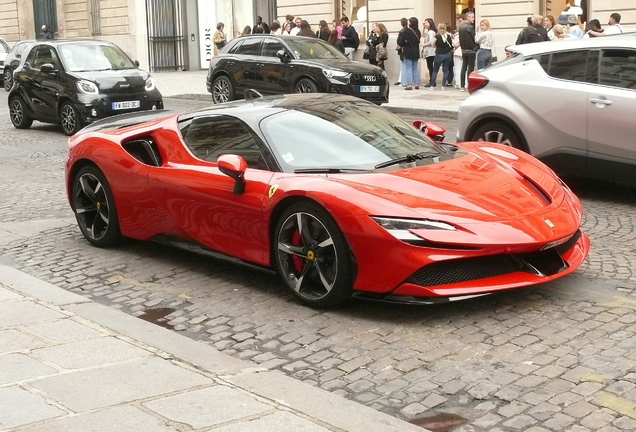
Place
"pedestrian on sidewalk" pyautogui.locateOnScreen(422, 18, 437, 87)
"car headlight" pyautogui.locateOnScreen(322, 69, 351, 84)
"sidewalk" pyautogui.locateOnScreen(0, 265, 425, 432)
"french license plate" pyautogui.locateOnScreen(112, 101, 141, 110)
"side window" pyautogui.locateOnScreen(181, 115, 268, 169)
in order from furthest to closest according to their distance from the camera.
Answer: "pedestrian on sidewalk" pyautogui.locateOnScreen(422, 18, 437, 87) < "car headlight" pyautogui.locateOnScreen(322, 69, 351, 84) < "french license plate" pyautogui.locateOnScreen(112, 101, 141, 110) < "side window" pyautogui.locateOnScreen(181, 115, 268, 169) < "sidewalk" pyautogui.locateOnScreen(0, 265, 425, 432)

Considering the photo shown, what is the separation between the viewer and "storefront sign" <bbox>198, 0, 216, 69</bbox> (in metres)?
→ 36.0

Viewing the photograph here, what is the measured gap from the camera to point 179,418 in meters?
4.27

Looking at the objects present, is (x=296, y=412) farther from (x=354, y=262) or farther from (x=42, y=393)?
(x=354, y=262)

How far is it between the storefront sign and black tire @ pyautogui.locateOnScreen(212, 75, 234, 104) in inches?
594

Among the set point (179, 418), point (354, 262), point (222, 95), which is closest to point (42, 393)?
point (179, 418)

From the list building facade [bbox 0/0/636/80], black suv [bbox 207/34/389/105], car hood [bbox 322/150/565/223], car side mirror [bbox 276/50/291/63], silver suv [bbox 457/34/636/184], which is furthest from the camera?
building facade [bbox 0/0/636/80]

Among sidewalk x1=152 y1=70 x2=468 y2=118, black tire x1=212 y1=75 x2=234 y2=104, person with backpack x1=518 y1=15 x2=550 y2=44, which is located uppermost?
person with backpack x1=518 y1=15 x2=550 y2=44

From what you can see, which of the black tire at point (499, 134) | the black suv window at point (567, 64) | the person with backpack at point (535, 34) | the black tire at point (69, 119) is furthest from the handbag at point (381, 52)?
the black suv window at point (567, 64)

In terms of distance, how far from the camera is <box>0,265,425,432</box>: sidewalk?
4.24 metres

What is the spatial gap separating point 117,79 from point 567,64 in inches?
383

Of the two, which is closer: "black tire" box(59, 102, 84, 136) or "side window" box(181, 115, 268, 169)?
"side window" box(181, 115, 268, 169)

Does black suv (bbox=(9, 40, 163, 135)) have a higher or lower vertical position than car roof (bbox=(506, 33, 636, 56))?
lower

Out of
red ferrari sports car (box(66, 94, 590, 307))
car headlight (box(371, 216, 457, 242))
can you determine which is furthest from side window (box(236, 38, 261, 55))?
car headlight (box(371, 216, 457, 242))

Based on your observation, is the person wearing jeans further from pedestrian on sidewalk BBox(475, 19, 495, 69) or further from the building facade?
pedestrian on sidewalk BBox(475, 19, 495, 69)
